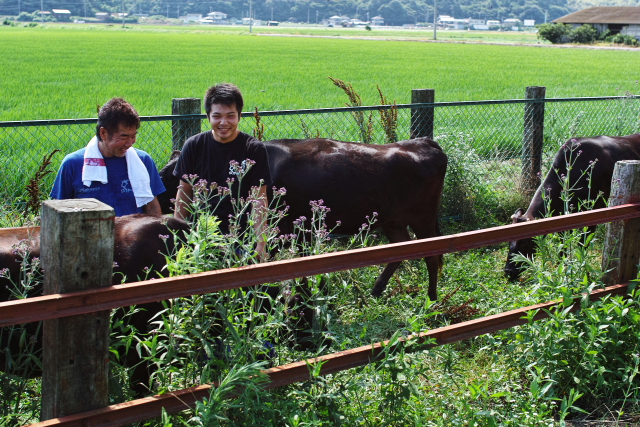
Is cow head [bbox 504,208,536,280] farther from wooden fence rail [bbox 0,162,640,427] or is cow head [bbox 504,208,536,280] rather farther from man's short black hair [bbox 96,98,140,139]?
man's short black hair [bbox 96,98,140,139]

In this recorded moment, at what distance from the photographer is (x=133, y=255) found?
3.42m

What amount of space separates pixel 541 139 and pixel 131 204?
6.05 metres

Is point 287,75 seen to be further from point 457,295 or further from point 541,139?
point 457,295

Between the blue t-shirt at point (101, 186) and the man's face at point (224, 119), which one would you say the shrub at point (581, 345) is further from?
the blue t-shirt at point (101, 186)

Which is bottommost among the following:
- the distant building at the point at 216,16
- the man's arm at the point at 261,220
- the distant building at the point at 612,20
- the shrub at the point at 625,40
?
the man's arm at the point at 261,220

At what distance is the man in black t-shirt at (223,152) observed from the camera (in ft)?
13.9

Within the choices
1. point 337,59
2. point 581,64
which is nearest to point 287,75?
point 337,59

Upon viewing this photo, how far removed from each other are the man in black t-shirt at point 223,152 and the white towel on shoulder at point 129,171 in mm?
222

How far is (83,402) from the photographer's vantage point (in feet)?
8.14

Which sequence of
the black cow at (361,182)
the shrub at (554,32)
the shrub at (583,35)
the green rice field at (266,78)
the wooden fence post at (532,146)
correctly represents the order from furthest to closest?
1. the shrub at (554,32)
2. the shrub at (583,35)
3. the green rice field at (266,78)
4. the wooden fence post at (532,146)
5. the black cow at (361,182)

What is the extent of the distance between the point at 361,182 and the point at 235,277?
11.0 feet

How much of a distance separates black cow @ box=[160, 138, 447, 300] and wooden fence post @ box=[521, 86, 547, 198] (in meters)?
2.85

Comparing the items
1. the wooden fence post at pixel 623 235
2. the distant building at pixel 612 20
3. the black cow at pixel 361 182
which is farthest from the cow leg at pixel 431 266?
the distant building at pixel 612 20

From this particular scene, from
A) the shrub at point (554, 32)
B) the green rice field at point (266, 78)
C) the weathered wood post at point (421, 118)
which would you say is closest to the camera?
the weathered wood post at point (421, 118)
